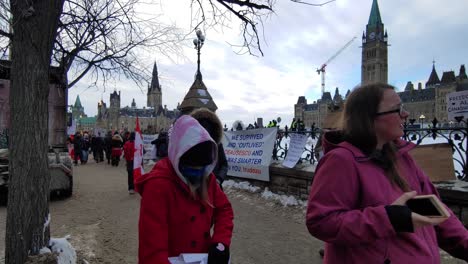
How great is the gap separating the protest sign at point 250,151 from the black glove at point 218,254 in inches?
294

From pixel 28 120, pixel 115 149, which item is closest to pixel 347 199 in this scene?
pixel 28 120

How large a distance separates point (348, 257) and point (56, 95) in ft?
42.1

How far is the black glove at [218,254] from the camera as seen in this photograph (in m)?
2.12

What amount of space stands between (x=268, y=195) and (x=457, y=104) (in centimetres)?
493

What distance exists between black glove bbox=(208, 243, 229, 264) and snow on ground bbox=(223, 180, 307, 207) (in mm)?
6188

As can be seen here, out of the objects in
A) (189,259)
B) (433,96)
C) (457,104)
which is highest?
(433,96)

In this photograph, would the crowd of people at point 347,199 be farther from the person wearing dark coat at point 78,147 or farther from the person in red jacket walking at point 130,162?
the person wearing dark coat at point 78,147

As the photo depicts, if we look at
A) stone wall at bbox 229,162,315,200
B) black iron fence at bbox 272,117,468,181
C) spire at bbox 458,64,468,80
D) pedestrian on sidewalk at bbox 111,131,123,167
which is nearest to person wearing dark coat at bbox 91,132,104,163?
pedestrian on sidewalk at bbox 111,131,123,167

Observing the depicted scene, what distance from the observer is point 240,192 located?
33.2 ft

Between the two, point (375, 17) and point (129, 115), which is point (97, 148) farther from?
point (375, 17)

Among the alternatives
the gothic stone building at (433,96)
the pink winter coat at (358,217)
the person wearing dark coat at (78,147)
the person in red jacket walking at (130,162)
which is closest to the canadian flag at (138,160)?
the pink winter coat at (358,217)

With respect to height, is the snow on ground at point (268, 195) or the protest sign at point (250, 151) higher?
the protest sign at point (250, 151)

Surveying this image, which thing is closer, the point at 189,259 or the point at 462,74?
the point at 189,259

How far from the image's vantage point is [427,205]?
169 centimetres
